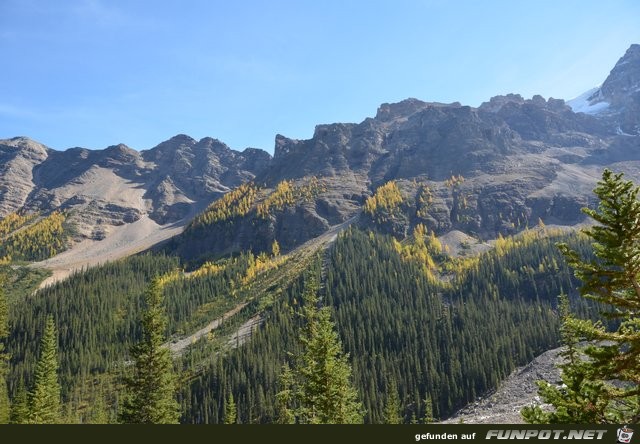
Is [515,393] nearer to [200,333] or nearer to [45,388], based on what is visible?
[45,388]

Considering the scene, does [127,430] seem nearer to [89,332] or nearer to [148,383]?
[148,383]

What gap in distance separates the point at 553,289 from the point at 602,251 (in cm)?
19793

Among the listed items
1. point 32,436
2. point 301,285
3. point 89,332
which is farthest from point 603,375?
point 89,332

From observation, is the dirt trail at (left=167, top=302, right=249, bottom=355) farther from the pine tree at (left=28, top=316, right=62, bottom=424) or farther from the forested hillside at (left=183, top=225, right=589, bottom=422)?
the pine tree at (left=28, top=316, right=62, bottom=424)

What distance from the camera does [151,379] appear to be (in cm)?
3519

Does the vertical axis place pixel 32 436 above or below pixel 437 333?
above

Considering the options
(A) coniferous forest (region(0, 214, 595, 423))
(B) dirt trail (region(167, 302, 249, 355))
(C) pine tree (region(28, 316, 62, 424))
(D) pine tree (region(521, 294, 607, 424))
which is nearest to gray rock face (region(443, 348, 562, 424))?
(A) coniferous forest (region(0, 214, 595, 423))

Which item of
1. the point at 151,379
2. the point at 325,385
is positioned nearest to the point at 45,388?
the point at 151,379

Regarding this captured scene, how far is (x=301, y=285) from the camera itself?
190875 millimetres

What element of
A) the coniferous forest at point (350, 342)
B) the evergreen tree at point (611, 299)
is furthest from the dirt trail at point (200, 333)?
the evergreen tree at point (611, 299)

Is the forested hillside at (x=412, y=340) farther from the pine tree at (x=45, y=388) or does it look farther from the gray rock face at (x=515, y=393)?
the pine tree at (x=45, y=388)

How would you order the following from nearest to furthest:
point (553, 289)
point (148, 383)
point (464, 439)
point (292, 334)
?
point (464, 439) → point (148, 383) → point (292, 334) → point (553, 289)

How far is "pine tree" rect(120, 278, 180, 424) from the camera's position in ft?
113

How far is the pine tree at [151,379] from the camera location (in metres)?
34.4
